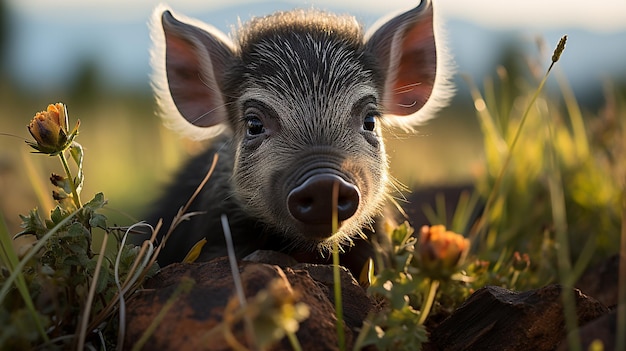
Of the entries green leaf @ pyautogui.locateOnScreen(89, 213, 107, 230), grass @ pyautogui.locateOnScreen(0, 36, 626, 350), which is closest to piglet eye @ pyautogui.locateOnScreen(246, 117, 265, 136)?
grass @ pyautogui.locateOnScreen(0, 36, 626, 350)

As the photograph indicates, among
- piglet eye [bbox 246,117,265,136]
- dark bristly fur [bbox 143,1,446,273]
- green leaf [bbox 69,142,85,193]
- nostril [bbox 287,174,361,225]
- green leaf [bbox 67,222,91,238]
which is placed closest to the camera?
green leaf [bbox 67,222,91,238]

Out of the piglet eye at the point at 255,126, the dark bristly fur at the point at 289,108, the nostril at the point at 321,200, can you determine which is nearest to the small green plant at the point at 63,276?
the nostril at the point at 321,200

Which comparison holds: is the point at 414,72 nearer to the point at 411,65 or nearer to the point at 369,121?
the point at 411,65

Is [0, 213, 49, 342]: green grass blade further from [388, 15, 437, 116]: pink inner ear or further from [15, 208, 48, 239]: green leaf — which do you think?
[388, 15, 437, 116]: pink inner ear

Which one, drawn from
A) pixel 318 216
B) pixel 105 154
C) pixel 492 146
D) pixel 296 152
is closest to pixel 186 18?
pixel 296 152

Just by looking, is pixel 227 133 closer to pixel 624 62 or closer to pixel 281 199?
pixel 281 199

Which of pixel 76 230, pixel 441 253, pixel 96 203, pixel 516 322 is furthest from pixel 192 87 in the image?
pixel 441 253

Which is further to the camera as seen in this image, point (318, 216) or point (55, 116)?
point (318, 216)

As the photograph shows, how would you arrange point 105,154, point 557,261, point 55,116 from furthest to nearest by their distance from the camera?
point 105,154
point 557,261
point 55,116
